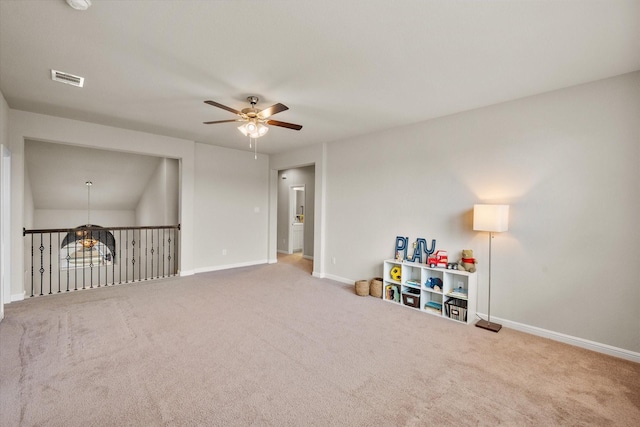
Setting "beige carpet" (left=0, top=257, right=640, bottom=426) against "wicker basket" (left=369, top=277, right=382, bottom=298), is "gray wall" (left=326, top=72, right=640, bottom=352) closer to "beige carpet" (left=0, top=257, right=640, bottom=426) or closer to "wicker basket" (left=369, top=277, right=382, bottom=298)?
"beige carpet" (left=0, top=257, right=640, bottom=426)

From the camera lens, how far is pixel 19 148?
4.03m

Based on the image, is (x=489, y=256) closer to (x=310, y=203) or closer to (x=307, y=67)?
(x=307, y=67)

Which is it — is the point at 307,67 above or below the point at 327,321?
above

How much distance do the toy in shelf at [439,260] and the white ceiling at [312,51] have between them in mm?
1901

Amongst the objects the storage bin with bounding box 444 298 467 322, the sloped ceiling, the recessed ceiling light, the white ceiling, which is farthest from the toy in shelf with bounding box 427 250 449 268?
the sloped ceiling

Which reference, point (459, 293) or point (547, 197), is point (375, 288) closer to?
point (459, 293)

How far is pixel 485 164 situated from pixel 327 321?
2.74 metres

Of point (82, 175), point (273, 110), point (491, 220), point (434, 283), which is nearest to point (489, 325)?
point (434, 283)

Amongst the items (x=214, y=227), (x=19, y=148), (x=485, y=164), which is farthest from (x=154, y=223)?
(x=485, y=164)

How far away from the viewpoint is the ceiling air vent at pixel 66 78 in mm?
2869

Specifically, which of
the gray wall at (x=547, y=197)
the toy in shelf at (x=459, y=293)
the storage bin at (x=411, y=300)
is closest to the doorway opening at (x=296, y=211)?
the gray wall at (x=547, y=197)

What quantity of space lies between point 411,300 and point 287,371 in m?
2.24

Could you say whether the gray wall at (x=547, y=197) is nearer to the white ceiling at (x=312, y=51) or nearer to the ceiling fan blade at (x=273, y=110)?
the white ceiling at (x=312, y=51)

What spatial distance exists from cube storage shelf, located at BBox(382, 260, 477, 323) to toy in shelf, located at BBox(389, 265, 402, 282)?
0.03 meters
